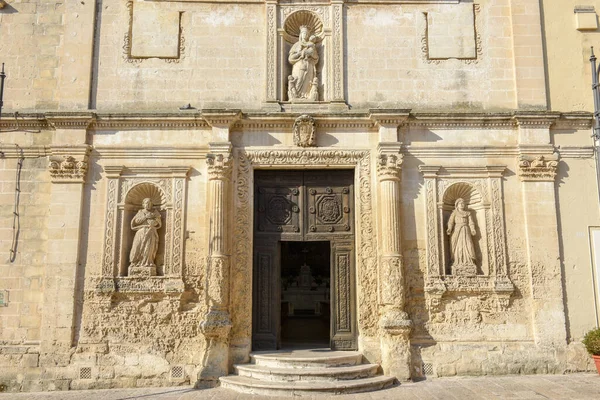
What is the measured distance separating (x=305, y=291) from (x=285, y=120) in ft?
21.2

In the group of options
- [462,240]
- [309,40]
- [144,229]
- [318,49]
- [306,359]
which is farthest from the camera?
[318,49]

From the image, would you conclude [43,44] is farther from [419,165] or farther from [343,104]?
[419,165]

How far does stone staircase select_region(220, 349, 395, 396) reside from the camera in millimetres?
8258

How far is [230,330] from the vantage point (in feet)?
30.6

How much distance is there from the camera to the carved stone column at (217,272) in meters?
9.05

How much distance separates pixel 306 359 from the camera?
8766 mm

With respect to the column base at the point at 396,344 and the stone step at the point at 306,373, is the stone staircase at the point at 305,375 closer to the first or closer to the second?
the stone step at the point at 306,373

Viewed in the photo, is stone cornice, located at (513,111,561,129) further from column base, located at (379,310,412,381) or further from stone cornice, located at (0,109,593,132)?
column base, located at (379,310,412,381)

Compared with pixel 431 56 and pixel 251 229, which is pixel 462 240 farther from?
pixel 251 229

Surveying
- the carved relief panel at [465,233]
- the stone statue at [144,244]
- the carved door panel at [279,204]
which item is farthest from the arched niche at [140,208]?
the carved relief panel at [465,233]

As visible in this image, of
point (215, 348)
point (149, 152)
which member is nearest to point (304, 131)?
point (149, 152)

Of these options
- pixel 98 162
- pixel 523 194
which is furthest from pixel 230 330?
pixel 523 194

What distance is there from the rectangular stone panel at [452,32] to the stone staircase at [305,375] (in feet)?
19.6

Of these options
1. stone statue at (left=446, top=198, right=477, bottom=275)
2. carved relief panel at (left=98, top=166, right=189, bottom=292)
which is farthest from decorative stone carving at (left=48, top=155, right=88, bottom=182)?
stone statue at (left=446, top=198, right=477, bottom=275)
